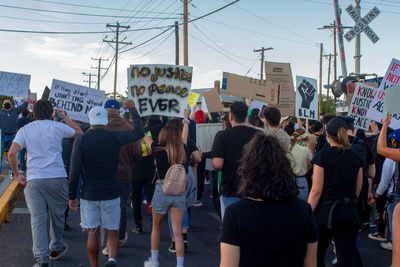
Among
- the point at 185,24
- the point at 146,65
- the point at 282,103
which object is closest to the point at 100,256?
the point at 146,65

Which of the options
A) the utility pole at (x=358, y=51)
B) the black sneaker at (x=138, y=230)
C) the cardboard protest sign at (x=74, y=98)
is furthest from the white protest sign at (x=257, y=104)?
the utility pole at (x=358, y=51)

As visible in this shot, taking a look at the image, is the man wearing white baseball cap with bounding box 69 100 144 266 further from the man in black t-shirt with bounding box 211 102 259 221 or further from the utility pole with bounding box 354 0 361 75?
the utility pole with bounding box 354 0 361 75

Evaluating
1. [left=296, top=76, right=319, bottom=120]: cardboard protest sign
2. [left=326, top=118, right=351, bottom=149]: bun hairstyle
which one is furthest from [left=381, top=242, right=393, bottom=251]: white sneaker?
[left=296, top=76, right=319, bottom=120]: cardboard protest sign

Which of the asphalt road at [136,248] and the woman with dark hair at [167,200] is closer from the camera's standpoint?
the woman with dark hair at [167,200]

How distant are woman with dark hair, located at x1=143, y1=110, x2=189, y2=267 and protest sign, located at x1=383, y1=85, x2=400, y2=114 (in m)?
2.50

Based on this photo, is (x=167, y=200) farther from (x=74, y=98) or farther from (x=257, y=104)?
(x=257, y=104)

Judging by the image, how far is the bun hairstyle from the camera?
12.8 feet

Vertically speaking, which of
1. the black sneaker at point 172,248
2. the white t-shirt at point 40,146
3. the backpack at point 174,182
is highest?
the white t-shirt at point 40,146

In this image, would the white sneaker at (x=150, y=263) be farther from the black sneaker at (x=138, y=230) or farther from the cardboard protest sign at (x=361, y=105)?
the cardboard protest sign at (x=361, y=105)

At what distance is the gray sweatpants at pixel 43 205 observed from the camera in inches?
184

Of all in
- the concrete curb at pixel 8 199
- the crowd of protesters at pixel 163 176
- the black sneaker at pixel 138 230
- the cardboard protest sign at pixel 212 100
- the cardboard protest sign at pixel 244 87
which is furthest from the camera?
the cardboard protest sign at pixel 212 100

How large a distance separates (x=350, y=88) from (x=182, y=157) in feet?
17.2

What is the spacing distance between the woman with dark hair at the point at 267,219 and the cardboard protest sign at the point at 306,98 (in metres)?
7.15

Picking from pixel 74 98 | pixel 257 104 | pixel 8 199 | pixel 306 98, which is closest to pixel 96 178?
pixel 74 98
